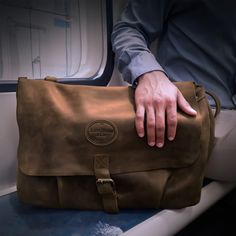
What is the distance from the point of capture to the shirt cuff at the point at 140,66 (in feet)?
2.51

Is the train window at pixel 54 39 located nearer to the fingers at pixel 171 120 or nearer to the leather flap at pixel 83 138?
the leather flap at pixel 83 138

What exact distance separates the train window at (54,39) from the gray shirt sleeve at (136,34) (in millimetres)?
179

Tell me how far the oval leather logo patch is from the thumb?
17cm

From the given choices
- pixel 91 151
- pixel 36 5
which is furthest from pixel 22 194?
A: pixel 36 5

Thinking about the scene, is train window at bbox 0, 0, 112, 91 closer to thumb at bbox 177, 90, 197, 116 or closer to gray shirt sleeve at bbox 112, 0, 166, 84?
gray shirt sleeve at bbox 112, 0, 166, 84

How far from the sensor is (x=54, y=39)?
1.04 m

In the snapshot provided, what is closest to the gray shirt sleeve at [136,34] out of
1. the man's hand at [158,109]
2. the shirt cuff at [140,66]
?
the shirt cuff at [140,66]

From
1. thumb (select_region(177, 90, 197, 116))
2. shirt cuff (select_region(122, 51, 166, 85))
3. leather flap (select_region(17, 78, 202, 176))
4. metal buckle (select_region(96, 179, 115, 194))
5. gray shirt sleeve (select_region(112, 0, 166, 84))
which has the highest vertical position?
gray shirt sleeve (select_region(112, 0, 166, 84))

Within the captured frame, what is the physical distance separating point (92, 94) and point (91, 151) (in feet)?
0.50

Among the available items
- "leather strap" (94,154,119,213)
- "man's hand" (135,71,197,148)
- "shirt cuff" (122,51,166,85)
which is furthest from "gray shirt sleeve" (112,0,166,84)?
"leather strap" (94,154,119,213)

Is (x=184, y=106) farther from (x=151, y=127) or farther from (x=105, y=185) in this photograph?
(x=105, y=185)

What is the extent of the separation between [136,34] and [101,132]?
1.38ft

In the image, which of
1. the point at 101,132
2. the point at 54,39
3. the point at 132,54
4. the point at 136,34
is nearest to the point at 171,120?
the point at 101,132

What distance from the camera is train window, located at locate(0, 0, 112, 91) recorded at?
0.90 metres
